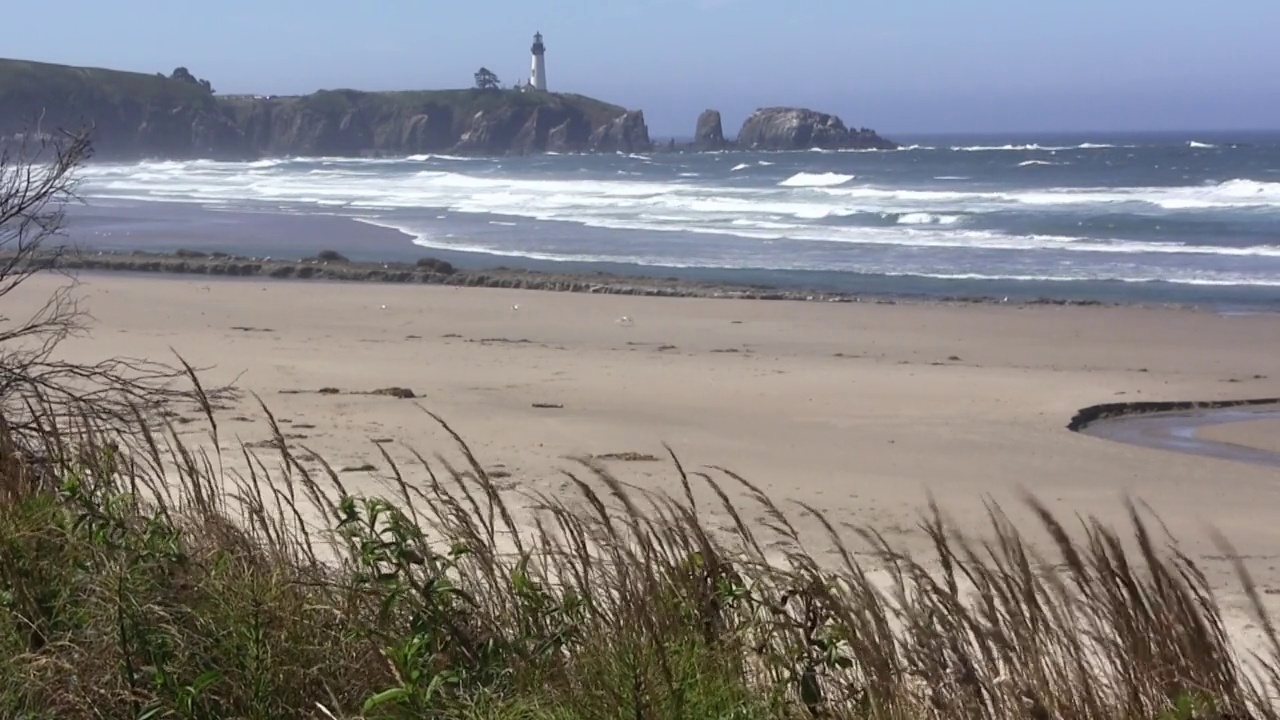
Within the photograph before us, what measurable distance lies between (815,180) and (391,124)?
8062 centimetres

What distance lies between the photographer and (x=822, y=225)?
37531 mm

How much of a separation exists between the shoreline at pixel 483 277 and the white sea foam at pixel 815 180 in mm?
34210

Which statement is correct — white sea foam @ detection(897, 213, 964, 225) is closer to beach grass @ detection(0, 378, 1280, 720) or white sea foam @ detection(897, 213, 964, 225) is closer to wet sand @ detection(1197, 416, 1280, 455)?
wet sand @ detection(1197, 416, 1280, 455)

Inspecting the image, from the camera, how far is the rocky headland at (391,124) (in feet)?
390

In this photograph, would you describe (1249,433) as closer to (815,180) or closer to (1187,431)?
(1187,431)

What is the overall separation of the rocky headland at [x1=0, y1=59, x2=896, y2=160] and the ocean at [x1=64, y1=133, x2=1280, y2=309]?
54.7m

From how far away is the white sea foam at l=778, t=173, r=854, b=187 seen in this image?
5946cm

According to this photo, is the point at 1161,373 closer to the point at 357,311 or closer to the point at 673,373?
the point at 673,373

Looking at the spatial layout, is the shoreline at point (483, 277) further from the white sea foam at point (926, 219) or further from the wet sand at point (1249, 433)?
the white sea foam at point (926, 219)

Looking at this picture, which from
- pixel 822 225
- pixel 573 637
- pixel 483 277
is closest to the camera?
pixel 573 637

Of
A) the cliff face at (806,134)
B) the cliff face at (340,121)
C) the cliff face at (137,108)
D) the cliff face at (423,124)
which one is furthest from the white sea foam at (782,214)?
the cliff face at (806,134)

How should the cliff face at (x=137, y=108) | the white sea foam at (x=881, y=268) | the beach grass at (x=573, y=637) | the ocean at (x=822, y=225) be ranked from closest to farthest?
the beach grass at (x=573, y=637)
the white sea foam at (x=881, y=268)
the ocean at (x=822, y=225)
the cliff face at (x=137, y=108)

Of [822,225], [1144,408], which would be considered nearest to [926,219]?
[822,225]

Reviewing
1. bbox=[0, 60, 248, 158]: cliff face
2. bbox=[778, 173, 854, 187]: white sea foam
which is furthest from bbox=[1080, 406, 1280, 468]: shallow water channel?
bbox=[0, 60, 248, 158]: cliff face
